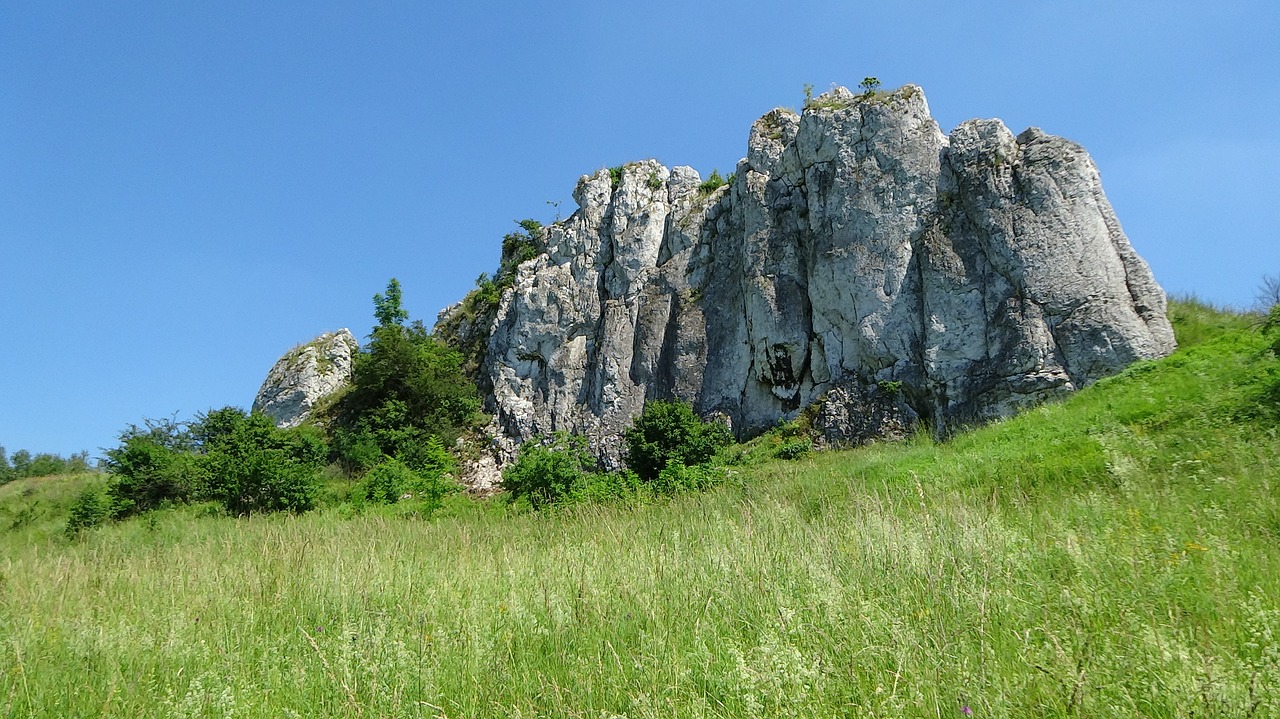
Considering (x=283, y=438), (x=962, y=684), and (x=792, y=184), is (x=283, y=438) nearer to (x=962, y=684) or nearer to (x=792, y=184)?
(x=792, y=184)

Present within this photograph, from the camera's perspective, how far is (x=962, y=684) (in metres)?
2.45

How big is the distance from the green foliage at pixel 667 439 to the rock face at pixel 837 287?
4450 millimetres

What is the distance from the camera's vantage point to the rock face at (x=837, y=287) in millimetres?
18641

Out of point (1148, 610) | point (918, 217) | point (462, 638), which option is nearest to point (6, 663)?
point (462, 638)

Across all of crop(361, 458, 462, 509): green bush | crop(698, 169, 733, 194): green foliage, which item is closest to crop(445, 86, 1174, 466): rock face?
crop(698, 169, 733, 194): green foliage

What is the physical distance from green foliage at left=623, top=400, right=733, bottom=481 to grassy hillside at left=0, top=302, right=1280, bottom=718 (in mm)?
14240

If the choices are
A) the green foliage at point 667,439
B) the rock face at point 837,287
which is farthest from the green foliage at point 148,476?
the green foliage at point 667,439

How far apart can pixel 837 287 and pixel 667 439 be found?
855 cm

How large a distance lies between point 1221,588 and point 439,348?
35141mm

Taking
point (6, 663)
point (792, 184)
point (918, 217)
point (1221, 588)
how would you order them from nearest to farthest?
1. point (1221, 588)
2. point (6, 663)
3. point (918, 217)
4. point (792, 184)

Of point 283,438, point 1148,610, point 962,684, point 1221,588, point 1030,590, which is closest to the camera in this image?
point 962,684

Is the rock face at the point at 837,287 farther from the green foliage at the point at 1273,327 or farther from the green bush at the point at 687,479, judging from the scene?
the green bush at the point at 687,479

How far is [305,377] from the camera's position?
131ft

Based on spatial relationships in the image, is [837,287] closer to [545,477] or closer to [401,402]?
[545,477]
